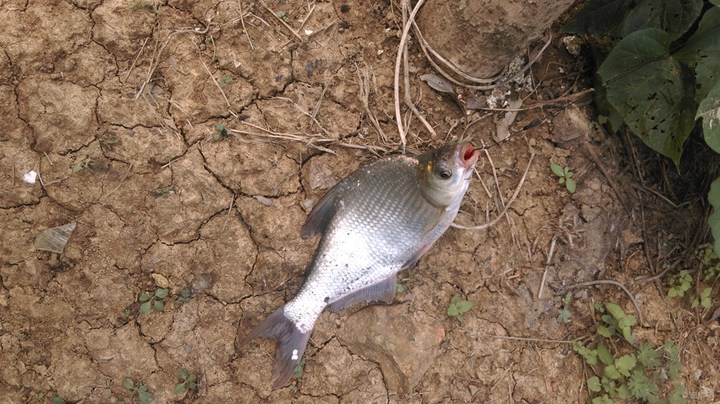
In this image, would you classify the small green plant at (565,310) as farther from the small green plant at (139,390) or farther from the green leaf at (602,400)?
the small green plant at (139,390)

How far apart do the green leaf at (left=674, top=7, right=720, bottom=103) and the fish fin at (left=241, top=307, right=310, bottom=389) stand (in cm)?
204

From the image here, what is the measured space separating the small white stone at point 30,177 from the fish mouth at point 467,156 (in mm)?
1863

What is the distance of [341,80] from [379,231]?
77 cm

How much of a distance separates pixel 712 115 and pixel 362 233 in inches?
60.5

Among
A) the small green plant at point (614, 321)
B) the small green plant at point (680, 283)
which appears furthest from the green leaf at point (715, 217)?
the small green plant at point (614, 321)

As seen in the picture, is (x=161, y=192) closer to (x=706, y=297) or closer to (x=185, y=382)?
(x=185, y=382)

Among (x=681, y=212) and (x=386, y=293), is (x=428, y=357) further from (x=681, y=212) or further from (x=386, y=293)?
(x=681, y=212)

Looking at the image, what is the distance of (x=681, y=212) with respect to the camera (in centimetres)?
303

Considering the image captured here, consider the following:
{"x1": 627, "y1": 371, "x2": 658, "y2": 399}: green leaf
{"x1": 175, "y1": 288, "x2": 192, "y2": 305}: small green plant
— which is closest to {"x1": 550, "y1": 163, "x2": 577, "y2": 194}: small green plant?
{"x1": 627, "y1": 371, "x2": 658, "y2": 399}: green leaf

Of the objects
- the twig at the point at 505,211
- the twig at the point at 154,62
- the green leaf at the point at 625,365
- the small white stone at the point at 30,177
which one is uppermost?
the twig at the point at 154,62

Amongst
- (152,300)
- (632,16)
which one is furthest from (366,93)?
(152,300)

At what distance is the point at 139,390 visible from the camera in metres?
2.53

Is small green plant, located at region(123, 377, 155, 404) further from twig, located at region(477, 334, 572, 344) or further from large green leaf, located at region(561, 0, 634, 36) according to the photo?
large green leaf, located at region(561, 0, 634, 36)

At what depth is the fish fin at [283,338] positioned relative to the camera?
2.52 meters
